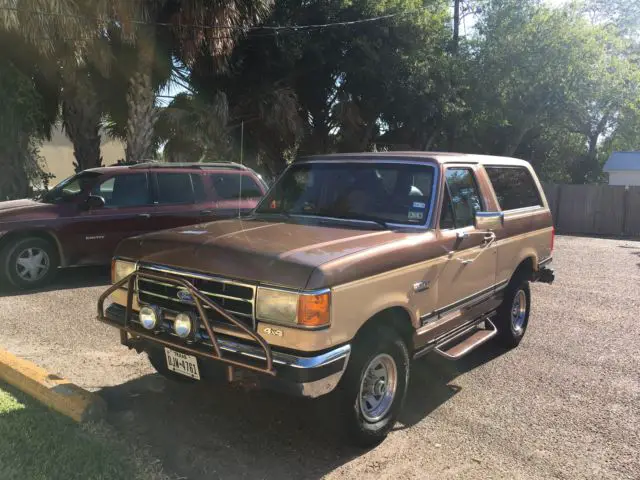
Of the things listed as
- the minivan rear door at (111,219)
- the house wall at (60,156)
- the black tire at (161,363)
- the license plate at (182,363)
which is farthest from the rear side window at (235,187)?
the house wall at (60,156)

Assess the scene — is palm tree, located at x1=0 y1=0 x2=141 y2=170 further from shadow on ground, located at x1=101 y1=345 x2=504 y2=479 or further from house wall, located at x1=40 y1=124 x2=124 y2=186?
house wall, located at x1=40 y1=124 x2=124 y2=186

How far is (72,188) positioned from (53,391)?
16.2ft

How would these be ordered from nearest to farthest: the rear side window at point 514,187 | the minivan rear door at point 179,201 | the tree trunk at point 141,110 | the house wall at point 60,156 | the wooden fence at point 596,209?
the rear side window at point 514,187 < the minivan rear door at point 179,201 < the tree trunk at point 141,110 < the wooden fence at point 596,209 < the house wall at point 60,156

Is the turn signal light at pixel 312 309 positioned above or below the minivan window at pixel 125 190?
below

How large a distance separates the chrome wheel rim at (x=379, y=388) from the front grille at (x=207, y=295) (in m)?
0.94

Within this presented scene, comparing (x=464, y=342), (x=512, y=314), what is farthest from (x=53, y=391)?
(x=512, y=314)

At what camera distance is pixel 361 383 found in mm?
3461

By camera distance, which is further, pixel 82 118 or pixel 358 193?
pixel 82 118

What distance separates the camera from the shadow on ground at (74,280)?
24.4ft

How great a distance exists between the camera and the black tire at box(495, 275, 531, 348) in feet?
18.6

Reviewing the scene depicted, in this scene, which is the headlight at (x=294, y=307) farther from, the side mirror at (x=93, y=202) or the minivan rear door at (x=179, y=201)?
the minivan rear door at (x=179, y=201)

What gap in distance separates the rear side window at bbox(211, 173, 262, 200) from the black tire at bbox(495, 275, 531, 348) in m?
4.80

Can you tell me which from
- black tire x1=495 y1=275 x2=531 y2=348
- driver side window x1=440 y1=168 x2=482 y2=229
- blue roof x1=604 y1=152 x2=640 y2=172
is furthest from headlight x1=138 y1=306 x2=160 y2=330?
blue roof x1=604 y1=152 x2=640 y2=172

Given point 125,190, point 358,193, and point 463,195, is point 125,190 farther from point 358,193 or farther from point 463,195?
point 463,195
